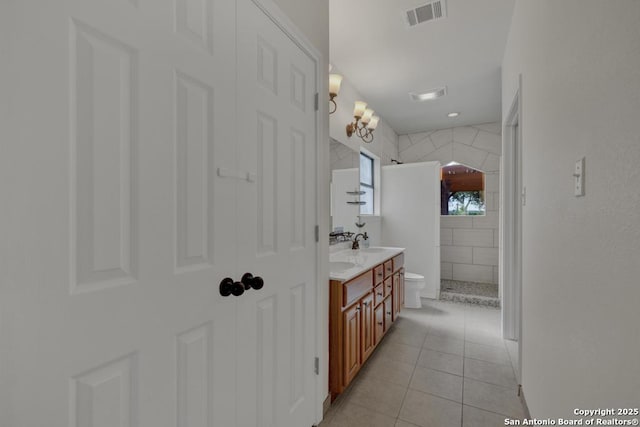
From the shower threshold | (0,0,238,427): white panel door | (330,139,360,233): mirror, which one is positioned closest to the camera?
(0,0,238,427): white panel door

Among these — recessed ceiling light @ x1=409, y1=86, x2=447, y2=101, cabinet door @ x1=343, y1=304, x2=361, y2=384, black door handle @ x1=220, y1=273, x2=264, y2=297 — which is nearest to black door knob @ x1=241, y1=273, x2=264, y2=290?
black door handle @ x1=220, y1=273, x2=264, y2=297

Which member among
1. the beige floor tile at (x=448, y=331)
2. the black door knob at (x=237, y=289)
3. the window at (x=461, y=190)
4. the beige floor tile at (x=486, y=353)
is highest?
the window at (x=461, y=190)

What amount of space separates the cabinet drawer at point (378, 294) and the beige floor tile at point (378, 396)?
578 mm

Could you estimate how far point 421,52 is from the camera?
2650 mm

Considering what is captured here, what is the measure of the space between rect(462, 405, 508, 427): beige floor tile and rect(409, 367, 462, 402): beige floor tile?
11 cm

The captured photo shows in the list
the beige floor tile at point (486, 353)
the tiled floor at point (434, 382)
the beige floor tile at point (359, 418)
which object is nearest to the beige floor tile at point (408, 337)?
the tiled floor at point (434, 382)

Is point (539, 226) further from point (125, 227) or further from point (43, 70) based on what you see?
point (43, 70)

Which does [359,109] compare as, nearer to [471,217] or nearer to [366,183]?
[366,183]

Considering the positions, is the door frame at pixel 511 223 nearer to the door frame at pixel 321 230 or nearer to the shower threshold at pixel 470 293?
the shower threshold at pixel 470 293

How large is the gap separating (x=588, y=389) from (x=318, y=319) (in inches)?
43.3

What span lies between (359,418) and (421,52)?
112 inches

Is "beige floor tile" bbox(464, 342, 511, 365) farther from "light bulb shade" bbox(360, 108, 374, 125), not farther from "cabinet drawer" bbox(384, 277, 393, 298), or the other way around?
"light bulb shade" bbox(360, 108, 374, 125)

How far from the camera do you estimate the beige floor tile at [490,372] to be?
2.11 m

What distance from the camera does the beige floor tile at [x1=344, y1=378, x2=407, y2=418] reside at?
6.01 feet
